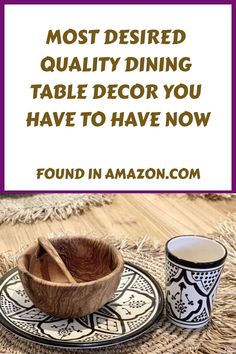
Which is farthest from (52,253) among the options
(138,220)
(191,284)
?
(138,220)

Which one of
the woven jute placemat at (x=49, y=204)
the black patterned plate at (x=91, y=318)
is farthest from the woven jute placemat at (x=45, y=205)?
the black patterned plate at (x=91, y=318)

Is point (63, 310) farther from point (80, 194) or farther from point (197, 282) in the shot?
point (80, 194)

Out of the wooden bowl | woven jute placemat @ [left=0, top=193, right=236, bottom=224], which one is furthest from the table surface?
the wooden bowl

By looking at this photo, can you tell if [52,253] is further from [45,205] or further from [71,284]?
[45,205]

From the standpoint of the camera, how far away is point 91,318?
64 centimetres

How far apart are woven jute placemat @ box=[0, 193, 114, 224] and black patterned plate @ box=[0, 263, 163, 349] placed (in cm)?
25

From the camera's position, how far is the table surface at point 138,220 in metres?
0.91

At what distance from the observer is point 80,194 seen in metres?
1.08

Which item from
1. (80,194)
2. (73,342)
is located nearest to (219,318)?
(73,342)

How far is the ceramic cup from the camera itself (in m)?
0.62

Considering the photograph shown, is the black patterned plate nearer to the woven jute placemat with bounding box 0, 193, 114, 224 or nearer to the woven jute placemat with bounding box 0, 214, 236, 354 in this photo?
the woven jute placemat with bounding box 0, 214, 236, 354

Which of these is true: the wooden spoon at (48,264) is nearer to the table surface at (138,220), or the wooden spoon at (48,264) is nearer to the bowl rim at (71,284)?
the bowl rim at (71,284)

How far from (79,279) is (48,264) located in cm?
5

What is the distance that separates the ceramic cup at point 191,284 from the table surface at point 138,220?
0.22 metres
